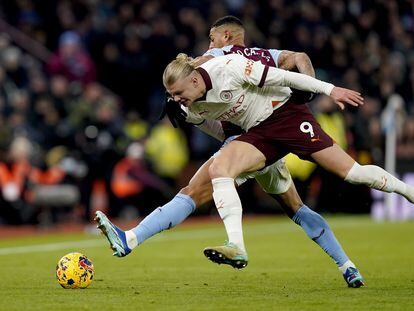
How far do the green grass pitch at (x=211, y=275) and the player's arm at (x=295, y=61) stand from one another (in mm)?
1716

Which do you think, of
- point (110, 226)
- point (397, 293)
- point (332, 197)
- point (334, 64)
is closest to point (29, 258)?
point (110, 226)

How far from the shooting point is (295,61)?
8.16m

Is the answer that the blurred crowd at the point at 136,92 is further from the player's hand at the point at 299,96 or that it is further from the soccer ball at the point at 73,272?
the player's hand at the point at 299,96

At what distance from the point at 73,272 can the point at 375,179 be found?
7.89 ft

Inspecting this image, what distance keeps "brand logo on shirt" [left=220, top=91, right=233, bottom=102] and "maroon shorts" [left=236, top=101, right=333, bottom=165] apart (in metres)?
0.37

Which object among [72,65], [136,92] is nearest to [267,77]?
[72,65]

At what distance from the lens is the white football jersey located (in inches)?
302

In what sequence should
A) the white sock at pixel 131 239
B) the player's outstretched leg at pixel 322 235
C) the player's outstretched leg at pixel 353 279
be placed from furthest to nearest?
the player's outstretched leg at pixel 322 235 → the player's outstretched leg at pixel 353 279 → the white sock at pixel 131 239

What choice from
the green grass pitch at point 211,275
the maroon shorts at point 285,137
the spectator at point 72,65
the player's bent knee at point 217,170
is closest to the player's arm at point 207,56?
the maroon shorts at point 285,137

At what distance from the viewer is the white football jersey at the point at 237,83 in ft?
25.2

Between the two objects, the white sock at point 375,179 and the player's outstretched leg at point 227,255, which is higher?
the white sock at point 375,179

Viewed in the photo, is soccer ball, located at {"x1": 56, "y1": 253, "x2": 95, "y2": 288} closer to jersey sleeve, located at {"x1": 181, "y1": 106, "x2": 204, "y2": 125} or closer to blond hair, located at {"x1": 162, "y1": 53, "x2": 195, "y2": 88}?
jersey sleeve, located at {"x1": 181, "y1": 106, "x2": 204, "y2": 125}

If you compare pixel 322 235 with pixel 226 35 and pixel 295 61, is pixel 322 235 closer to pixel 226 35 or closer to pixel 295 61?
pixel 295 61

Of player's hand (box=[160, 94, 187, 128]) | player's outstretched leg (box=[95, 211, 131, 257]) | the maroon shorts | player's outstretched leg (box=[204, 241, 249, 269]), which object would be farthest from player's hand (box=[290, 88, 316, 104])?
player's outstretched leg (box=[95, 211, 131, 257])
